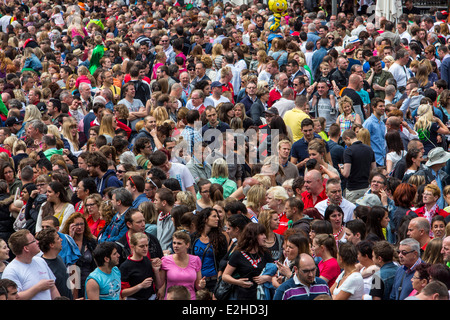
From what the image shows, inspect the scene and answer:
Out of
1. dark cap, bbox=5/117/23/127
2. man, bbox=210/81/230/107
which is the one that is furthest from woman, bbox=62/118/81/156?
man, bbox=210/81/230/107

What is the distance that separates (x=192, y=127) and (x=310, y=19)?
30.5ft

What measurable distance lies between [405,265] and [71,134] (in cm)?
612

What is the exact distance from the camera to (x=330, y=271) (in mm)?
6660

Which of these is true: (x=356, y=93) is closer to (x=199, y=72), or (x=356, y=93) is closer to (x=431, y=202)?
(x=199, y=72)

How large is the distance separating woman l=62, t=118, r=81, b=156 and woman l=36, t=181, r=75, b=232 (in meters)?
2.80

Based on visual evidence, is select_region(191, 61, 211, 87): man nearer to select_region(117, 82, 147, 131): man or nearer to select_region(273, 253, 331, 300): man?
select_region(117, 82, 147, 131): man

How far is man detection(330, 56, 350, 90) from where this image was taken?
1324cm

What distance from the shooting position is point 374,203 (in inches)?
324

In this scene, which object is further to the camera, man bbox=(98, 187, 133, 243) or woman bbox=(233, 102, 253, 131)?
woman bbox=(233, 102, 253, 131)

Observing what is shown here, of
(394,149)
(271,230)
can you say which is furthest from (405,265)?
(394,149)

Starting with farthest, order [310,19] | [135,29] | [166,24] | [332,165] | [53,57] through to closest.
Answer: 1. [166,24]
2. [310,19]
3. [135,29]
4. [53,57]
5. [332,165]

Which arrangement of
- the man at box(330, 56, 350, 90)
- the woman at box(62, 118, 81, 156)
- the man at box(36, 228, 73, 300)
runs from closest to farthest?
the man at box(36, 228, 73, 300) → the woman at box(62, 118, 81, 156) → the man at box(330, 56, 350, 90)

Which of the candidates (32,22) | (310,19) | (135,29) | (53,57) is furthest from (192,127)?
(32,22)

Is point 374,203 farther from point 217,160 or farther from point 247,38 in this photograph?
point 247,38
